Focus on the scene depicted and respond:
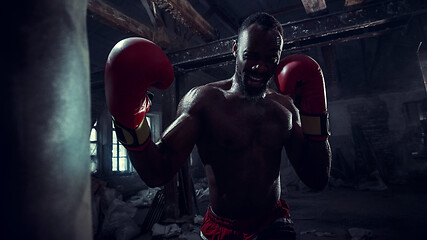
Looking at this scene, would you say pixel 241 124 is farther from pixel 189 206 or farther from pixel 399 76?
pixel 399 76

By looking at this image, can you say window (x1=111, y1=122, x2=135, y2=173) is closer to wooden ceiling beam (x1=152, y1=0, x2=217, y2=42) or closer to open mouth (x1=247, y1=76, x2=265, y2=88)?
wooden ceiling beam (x1=152, y1=0, x2=217, y2=42)

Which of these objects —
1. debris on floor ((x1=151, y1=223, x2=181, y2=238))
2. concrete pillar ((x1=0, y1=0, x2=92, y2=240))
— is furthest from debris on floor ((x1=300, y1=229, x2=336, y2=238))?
concrete pillar ((x1=0, y1=0, x2=92, y2=240))

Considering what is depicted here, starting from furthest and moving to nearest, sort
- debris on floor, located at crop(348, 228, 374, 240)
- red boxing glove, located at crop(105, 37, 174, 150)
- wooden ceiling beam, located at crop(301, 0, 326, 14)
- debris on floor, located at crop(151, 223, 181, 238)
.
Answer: debris on floor, located at crop(151, 223, 181, 238), debris on floor, located at crop(348, 228, 374, 240), wooden ceiling beam, located at crop(301, 0, 326, 14), red boxing glove, located at crop(105, 37, 174, 150)

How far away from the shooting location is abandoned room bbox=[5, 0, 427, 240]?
0.40m

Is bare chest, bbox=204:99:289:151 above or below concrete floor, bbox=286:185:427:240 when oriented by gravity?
above

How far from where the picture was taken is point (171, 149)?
5.08 ft

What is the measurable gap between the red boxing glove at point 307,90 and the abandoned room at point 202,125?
16 mm

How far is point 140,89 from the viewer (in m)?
1.25

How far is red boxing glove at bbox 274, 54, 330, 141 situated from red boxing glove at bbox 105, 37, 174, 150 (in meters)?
0.85

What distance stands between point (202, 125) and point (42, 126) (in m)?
1.40

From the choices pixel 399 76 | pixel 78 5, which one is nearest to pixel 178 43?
pixel 78 5

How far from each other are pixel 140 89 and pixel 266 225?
1192 millimetres

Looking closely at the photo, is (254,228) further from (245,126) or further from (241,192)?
(245,126)

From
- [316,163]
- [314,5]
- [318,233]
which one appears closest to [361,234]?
[318,233]
